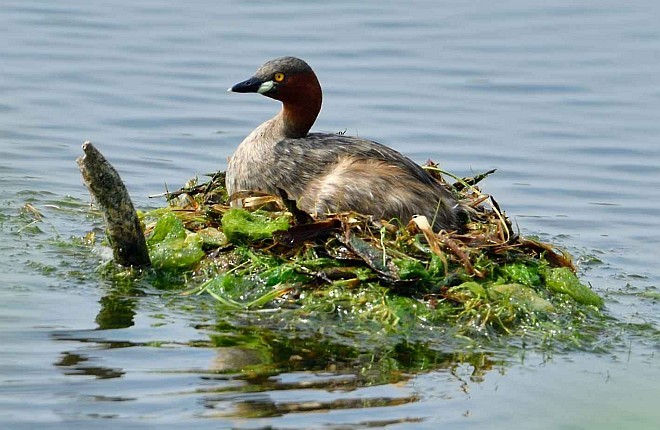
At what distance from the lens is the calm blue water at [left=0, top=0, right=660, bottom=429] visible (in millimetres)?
7129

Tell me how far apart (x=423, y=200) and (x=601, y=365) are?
1770 millimetres

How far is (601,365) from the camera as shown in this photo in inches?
313

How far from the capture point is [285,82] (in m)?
9.77

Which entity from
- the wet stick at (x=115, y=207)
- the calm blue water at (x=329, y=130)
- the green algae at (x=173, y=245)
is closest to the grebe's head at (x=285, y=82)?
the green algae at (x=173, y=245)

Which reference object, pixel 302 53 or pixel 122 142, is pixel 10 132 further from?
pixel 302 53

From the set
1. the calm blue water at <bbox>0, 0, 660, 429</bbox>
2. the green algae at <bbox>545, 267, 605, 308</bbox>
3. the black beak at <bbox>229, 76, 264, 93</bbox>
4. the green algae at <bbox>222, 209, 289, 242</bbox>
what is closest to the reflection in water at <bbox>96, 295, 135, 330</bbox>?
the calm blue water at <bbox>0, 0, 660, 429</bbox>

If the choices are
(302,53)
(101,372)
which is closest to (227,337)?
(101,372)

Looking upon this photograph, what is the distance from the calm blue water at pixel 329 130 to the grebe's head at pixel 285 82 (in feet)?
5.49

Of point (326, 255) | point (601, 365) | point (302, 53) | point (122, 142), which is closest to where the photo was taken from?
point (601, 365)

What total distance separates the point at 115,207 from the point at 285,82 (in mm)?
1781

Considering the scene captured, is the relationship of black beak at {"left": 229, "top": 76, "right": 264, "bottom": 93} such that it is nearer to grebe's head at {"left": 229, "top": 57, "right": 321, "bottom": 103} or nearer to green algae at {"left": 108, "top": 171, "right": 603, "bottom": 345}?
grebe's head at {"left": 229, "top": 57, "right": 321, "bottom": 103}

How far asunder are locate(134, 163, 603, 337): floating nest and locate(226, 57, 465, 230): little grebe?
0.16m

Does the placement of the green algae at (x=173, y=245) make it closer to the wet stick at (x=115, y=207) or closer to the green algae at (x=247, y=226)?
the wet stick at (x=115, y=207)

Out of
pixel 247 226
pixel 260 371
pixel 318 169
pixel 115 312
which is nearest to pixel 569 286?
pixel 318 169
